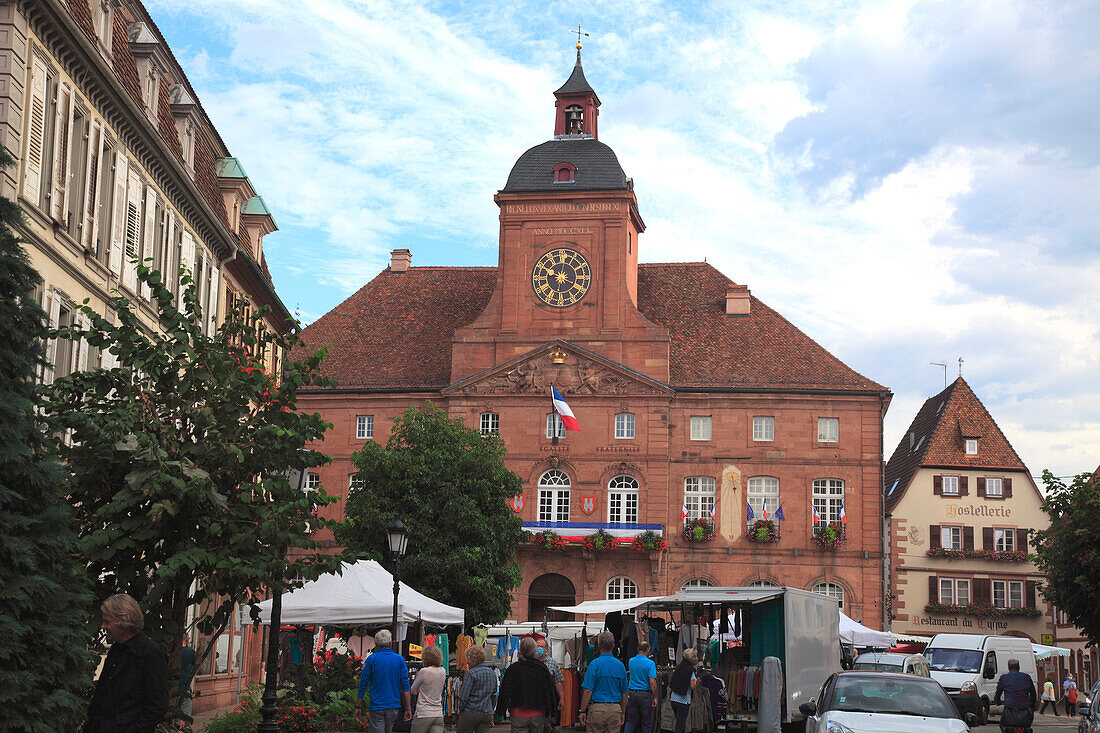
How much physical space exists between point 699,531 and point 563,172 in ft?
53.5

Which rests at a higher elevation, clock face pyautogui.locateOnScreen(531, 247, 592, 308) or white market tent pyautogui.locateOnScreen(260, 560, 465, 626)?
clock face pyautogui.locateOnScreen(531, 247, 592, 308)

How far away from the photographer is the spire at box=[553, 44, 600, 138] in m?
60.8

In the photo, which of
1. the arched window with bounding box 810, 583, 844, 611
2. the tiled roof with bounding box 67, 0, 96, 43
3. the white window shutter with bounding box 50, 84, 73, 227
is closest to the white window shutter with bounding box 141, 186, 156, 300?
the tiled roof with bounding box 67, 0, 96, 43

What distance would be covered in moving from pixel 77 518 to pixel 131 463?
32.0 inches

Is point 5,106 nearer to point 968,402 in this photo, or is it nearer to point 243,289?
point 243,289

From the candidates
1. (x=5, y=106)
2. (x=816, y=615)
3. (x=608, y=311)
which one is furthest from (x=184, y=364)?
(x=608, y=311)

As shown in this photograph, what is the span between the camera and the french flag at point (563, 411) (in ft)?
170

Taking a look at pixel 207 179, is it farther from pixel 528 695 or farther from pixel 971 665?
pixel 971 665

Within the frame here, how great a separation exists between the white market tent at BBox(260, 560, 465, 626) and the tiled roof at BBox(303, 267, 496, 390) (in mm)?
31669

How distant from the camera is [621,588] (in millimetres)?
54000

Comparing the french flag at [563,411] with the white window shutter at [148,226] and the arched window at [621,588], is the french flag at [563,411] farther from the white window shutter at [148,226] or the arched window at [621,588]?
the white window shutter at [148,226]

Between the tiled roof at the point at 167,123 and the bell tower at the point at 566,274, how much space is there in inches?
1058

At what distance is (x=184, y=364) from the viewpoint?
651 inches

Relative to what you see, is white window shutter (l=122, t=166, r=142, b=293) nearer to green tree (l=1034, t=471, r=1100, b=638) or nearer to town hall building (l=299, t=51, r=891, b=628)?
green tree (l=1034, t=471, r=1100, b=638)
